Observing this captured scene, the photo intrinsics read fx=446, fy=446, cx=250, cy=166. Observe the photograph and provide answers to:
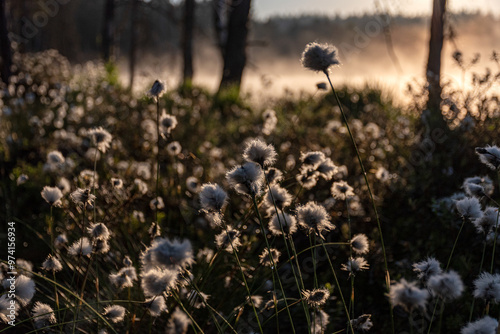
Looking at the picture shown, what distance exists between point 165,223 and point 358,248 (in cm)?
198

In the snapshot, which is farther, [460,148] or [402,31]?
[402,31]

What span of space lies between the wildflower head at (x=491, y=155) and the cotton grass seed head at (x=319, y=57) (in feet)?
2.09

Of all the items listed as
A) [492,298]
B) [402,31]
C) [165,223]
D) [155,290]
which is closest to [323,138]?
[165,223]

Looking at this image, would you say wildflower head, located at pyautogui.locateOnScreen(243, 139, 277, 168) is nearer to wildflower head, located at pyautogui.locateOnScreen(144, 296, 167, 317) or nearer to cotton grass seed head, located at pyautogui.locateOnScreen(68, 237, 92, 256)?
wildflower head, located at pyautogui.locateOnScreen(144, 296, 167, 317)

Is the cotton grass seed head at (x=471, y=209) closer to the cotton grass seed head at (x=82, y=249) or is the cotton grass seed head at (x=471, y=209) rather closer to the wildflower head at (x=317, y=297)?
the wildflower head at (x=317, y=297)

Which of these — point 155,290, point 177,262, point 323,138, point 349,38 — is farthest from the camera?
point 349,38

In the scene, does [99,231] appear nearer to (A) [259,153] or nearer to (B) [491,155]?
(A) [259,153]

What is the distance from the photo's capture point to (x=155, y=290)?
1.30 m

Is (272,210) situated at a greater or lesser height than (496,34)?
lesser

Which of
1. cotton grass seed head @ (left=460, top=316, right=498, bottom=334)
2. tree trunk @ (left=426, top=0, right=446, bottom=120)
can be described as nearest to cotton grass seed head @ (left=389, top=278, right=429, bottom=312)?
cotton grass seed head @ (left=460, top=316, right=498, bottom=334)

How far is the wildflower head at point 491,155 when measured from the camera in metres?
1.68

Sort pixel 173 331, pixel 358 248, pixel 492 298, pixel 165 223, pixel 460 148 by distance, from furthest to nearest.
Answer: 1. pixel 460 148
2. pixel 165 223
3. pixel 358 248
4. pixel 492 298
5. pixel 173 331

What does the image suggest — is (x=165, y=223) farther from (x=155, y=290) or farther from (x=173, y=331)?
(x=173, y=331)

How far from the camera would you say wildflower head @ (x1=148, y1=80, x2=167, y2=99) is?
1.96 metres
